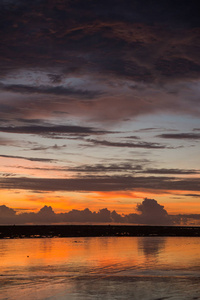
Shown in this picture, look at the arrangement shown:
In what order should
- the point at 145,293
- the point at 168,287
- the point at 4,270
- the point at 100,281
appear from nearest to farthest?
the point at 145,293
the point at 168,287
the point at 100,281
the point at 4,270

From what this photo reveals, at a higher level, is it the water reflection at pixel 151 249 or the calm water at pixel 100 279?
the water reflection at pixel 151 249

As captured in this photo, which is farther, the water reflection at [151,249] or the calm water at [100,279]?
the water reflection at [151,249]

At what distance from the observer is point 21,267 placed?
33312 millimetres

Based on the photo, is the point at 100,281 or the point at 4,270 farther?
the point at 4,270

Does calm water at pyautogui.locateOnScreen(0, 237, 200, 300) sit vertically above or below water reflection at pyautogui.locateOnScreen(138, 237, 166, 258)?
below

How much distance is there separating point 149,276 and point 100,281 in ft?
13.0

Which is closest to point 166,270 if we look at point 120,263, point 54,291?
point 120,263

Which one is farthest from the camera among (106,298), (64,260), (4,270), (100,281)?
(64,260)

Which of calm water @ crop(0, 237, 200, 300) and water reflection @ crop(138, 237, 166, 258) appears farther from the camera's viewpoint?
water reflection @ crop(138, 237, 166, 258)

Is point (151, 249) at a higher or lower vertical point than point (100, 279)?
higher

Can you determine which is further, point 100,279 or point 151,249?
point 151,249

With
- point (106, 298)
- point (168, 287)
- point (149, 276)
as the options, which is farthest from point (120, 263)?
point (106, 298)

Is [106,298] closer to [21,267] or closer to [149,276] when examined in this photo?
[149,276]

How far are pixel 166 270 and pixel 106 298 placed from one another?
38.4 feet
